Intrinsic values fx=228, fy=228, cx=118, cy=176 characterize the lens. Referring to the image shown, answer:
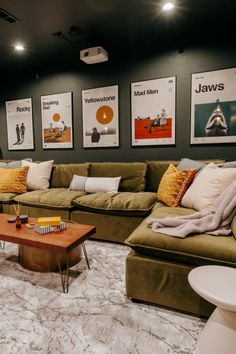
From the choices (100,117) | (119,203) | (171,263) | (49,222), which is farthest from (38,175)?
(171,263)

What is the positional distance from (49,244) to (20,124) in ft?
10.5

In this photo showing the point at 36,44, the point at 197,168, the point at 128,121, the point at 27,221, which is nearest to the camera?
the point at 27,221

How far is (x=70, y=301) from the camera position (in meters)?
1.61

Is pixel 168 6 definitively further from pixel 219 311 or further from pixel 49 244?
pixel 219 311

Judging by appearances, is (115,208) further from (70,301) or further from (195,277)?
(195,277)

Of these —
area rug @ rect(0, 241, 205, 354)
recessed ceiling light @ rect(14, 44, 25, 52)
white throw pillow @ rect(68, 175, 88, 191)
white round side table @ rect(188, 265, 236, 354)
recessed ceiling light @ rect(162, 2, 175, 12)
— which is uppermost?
recessed ceiling light @ rect(14, 44, 25, 52)

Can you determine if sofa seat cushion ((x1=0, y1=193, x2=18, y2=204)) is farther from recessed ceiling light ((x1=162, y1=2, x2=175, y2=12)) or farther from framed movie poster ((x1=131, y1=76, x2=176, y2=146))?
recessed ceiling light ((x1=162, y1=2, x2=175, y2=12))

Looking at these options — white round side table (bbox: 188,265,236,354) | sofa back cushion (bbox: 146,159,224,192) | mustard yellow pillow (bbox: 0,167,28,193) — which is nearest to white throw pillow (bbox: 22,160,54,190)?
mustard yellow pillow (bbox: 0,167,28,193)

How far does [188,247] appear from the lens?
1.41 meters

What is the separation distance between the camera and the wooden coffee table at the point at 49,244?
5.52ft

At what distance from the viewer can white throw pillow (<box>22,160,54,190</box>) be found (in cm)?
344

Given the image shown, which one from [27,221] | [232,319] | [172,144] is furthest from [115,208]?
[232,319]

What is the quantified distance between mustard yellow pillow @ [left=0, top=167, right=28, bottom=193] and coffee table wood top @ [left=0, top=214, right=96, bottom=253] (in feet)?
4.26

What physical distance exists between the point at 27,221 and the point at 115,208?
0.90m
